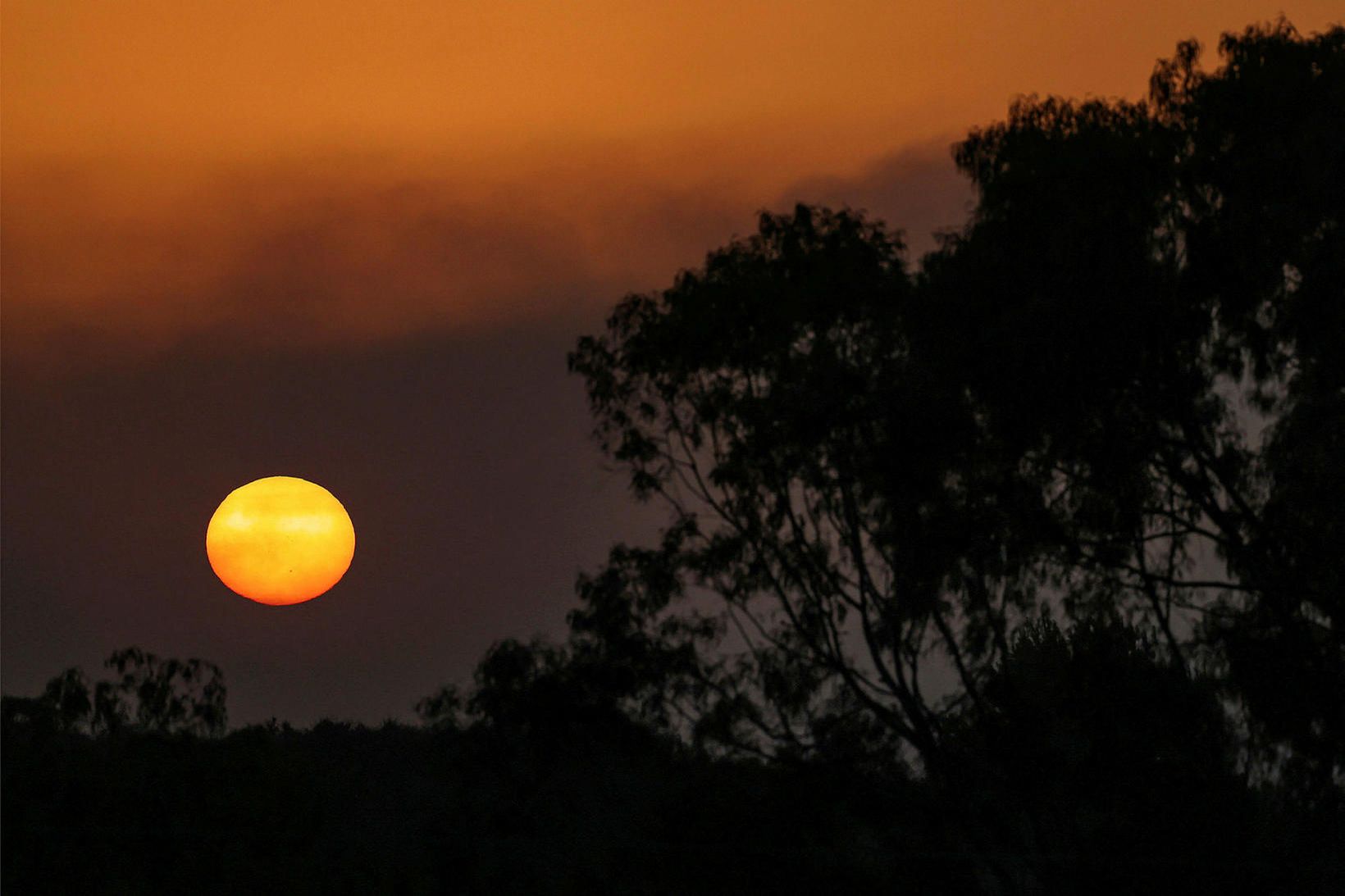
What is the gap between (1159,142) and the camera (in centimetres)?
1992

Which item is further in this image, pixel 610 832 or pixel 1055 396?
pixel 610 832

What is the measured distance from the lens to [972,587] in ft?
71.6

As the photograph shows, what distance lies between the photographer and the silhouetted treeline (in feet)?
63.2

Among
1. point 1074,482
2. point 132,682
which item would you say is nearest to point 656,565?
point 1074,482

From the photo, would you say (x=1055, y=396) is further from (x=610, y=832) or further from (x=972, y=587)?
(x=610, y=832)

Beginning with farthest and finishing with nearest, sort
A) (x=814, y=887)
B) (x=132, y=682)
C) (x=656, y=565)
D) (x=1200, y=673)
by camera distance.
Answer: (x=132, y=682)
(x=814, y=887)
(x=656, y=565)
(x=1200, y=673)

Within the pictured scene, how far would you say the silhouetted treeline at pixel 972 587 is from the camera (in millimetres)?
19266

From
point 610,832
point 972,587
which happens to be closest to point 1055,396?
point 972,587

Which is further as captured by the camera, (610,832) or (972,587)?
(610,832)

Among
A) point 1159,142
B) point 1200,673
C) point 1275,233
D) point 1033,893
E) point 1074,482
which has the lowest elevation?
point 1033,893

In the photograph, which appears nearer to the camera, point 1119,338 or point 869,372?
point 1119,338

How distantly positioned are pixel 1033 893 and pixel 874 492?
21.7 ft

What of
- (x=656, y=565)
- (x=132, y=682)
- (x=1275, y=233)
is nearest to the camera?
(x=1275, y=233)

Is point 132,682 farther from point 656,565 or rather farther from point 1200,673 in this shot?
point 1200,673
